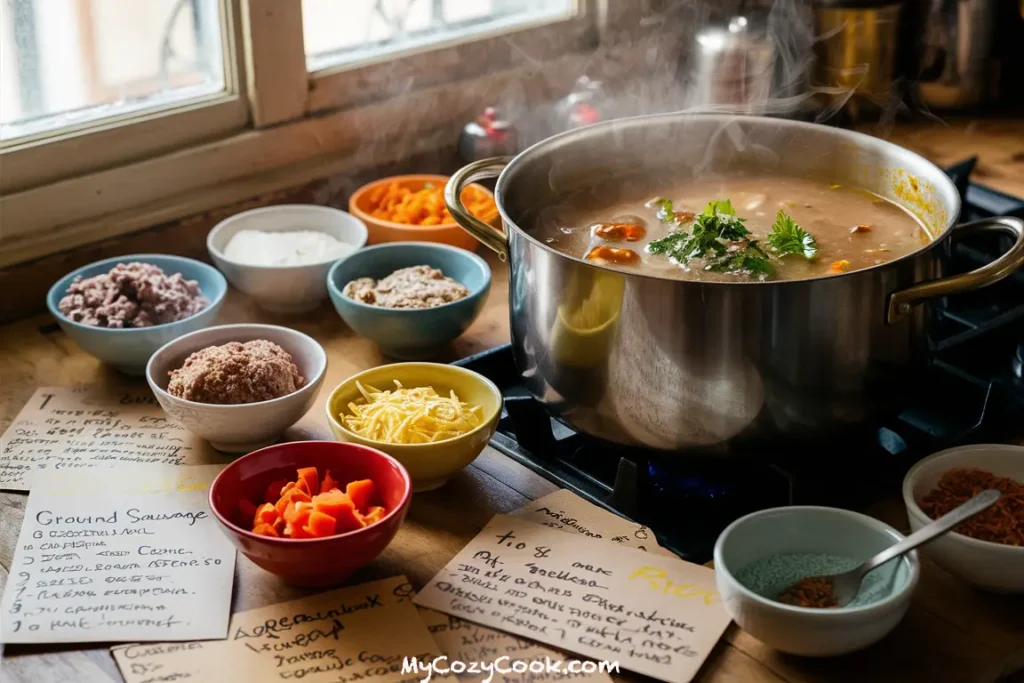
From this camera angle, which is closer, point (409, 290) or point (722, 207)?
point (722, 207)

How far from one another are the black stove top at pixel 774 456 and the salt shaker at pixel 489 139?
58 cm

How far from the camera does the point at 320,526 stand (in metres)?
1.10

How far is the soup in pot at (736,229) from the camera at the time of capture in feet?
4.42

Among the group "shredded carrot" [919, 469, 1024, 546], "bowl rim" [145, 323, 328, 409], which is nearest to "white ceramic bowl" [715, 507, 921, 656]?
"shredded carrot" [919, 469, 1024, 546]

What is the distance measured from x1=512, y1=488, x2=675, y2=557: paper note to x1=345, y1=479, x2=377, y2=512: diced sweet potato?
0.17m

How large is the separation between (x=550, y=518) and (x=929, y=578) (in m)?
0.40

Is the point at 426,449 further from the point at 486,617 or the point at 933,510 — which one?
the point at 933,510

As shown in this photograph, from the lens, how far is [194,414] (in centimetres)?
132

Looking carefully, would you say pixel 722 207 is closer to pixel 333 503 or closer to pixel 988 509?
pixel 988 509

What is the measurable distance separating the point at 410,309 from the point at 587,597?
21.4 inches

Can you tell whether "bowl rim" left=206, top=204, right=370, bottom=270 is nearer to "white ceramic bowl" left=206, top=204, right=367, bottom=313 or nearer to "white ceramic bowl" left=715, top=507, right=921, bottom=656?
"white ceramic bowl" left=206, top=204, right=367, bottom=313

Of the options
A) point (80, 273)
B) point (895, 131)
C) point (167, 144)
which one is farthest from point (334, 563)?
point (895, 131)

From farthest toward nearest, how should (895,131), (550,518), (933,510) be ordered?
1. (895,131)
2. (550,518)
3. (933,510)
